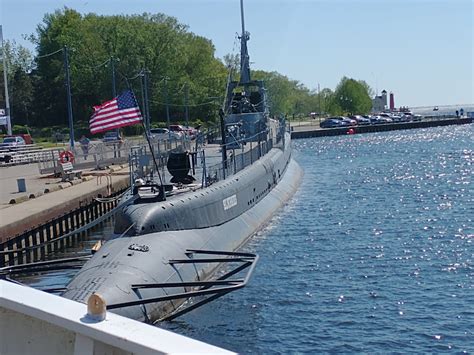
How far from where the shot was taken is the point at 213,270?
854 inches

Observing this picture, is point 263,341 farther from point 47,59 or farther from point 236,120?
point 47,59

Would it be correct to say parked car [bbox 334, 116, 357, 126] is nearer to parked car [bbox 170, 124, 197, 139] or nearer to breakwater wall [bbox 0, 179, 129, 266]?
parked car [bbox 170, 124, 197, 139]

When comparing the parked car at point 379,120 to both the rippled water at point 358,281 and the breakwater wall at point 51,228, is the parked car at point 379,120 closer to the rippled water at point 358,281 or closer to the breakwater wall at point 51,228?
the rippled water at point 358,281

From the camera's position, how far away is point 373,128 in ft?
427

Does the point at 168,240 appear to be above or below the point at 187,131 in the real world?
below

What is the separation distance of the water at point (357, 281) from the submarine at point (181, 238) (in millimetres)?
872

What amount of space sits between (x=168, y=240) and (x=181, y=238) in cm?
90

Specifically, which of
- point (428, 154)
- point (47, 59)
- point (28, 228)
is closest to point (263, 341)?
point (28, 228)

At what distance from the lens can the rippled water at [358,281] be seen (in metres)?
16.6

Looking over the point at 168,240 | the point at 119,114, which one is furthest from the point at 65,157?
the point at 168,240

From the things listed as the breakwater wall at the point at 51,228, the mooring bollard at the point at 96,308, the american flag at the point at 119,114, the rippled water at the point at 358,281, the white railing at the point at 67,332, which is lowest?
the rippled water at the point at 358,281

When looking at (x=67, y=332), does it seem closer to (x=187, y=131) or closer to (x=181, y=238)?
(x=181, y=238)

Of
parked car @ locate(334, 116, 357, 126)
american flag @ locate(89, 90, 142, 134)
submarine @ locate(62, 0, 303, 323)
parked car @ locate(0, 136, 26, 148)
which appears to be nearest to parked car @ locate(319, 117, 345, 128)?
parked car @ locate(334, 116, 357, 126)

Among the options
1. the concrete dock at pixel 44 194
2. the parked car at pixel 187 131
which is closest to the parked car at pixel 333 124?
the parked car at pixel 187 131
